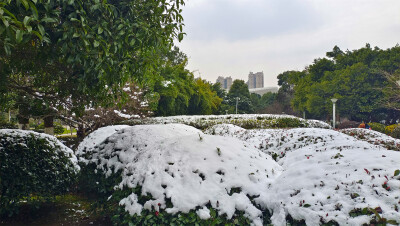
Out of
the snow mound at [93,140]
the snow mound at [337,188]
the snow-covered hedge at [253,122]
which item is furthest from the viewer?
the snow-covered hedge at [253,122]

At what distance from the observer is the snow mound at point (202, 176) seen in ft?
9.23

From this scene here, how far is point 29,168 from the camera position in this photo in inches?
179

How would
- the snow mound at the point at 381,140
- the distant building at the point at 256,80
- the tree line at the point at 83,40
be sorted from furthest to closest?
the distant building at the point at 256,80, the snow mound at the point at 381,140, the tree line at the point at 83,40

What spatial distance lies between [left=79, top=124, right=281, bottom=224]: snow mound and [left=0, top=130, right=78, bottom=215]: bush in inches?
92.5

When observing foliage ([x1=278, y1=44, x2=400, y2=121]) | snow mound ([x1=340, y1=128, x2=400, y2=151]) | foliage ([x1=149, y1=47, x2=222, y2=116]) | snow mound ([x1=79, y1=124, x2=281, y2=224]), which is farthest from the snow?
foliage ([x1=278, y1=44, x2=400, y2=121])

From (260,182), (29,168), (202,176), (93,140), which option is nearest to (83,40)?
(202,176)

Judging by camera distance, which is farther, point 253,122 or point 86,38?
point 253,122

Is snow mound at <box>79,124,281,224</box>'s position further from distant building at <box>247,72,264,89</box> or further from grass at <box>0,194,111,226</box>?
distant building at <box>247,72,264,89</box>

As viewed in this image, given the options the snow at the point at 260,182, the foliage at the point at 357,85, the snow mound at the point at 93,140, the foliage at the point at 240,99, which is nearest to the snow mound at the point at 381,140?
the snow at the point at 260,182

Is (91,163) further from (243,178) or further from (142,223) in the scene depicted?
(243,178)

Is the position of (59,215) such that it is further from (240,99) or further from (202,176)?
→ (240,99)

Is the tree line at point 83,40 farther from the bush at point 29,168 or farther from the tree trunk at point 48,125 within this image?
the tree trunk at point 48,125

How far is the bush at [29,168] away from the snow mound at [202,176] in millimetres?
2349

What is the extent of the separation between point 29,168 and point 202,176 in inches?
135
